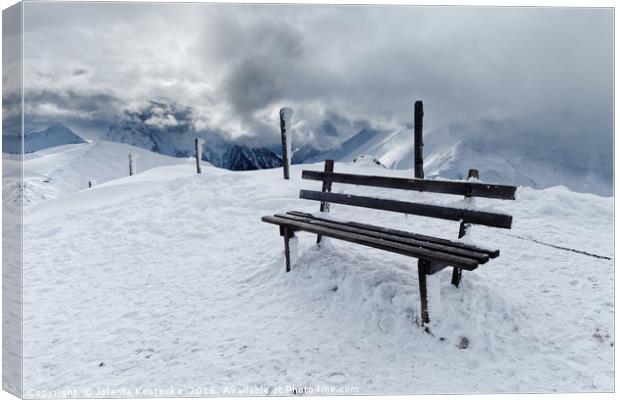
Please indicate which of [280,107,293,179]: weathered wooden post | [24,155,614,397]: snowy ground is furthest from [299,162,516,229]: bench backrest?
[280,107,293,179]: weathered wooden post

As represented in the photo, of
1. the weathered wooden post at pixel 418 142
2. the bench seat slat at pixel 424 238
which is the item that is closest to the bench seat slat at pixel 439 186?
the bench seat slat at pixel 424 238

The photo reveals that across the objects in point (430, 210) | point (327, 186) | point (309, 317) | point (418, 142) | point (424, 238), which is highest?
point (418, 142)

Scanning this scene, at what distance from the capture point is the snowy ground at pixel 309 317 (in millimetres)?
3211

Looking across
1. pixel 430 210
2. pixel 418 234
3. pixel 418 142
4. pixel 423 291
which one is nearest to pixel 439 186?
pixel 430 210

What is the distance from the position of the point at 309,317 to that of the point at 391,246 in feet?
3.84

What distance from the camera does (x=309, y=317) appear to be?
4035 millimetres

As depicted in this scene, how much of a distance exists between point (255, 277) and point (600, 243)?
216 inches

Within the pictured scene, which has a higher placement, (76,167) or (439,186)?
(76,167)

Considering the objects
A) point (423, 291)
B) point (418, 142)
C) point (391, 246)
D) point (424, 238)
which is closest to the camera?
point (423, 291)

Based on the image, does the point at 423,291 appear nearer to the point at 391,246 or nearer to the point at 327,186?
the point at 391,246

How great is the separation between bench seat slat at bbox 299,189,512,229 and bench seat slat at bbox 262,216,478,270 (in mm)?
580

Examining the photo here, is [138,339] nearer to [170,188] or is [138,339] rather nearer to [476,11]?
[476,11]

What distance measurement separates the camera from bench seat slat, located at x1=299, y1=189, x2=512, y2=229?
3.62m

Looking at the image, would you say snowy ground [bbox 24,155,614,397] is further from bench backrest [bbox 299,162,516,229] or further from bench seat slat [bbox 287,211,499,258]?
bench backrest [bbox 299,162,516,229]
